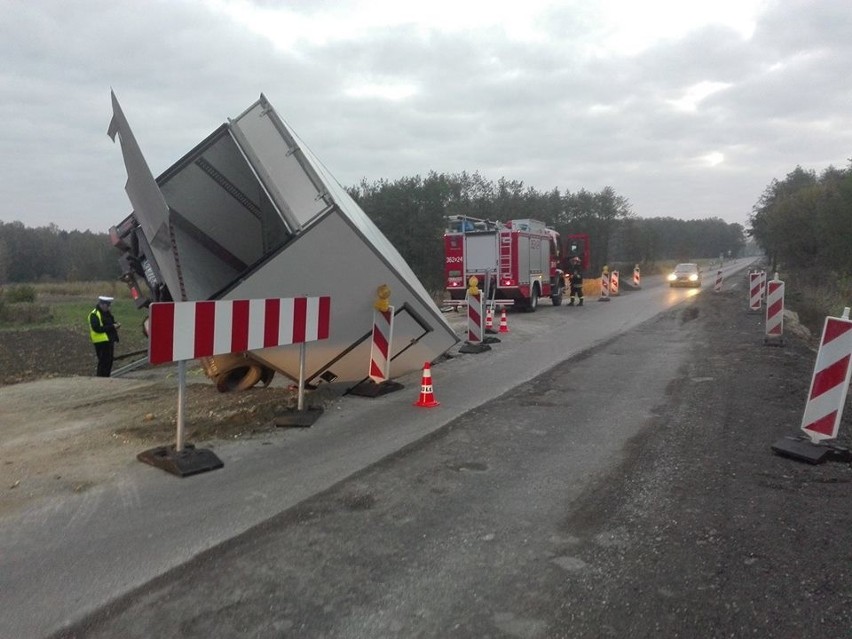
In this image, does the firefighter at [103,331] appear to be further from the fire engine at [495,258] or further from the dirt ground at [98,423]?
the fire engine at [495,258]

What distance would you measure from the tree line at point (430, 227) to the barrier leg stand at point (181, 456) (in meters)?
6.18

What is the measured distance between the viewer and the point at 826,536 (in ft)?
13.2

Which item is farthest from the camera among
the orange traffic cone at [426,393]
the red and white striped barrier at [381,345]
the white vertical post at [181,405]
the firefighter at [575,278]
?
the firefighter at [575,278]

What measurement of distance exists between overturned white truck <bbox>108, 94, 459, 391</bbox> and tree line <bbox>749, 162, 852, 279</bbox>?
89.3 ft

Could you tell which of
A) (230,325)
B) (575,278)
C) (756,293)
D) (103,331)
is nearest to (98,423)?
(230,325)

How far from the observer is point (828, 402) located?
18.8ft

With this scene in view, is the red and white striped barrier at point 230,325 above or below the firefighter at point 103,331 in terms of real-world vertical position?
above

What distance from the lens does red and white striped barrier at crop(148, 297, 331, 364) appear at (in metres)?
5.28

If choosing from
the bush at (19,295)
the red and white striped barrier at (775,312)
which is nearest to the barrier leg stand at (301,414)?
the red and white striped barrier at (775,312)

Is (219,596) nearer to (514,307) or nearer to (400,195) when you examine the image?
(514,307)

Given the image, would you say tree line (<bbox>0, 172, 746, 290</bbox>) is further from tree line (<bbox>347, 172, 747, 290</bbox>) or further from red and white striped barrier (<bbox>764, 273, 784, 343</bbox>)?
red and white striped barrier (<bbox>764, 273, 784, 343</bbox>)

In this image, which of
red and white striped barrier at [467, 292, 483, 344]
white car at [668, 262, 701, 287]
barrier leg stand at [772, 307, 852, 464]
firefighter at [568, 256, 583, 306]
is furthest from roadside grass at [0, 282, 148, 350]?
white car at [668, 262, 701, 287]

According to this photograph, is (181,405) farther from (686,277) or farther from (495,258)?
(686,277)

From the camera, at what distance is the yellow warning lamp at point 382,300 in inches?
312
